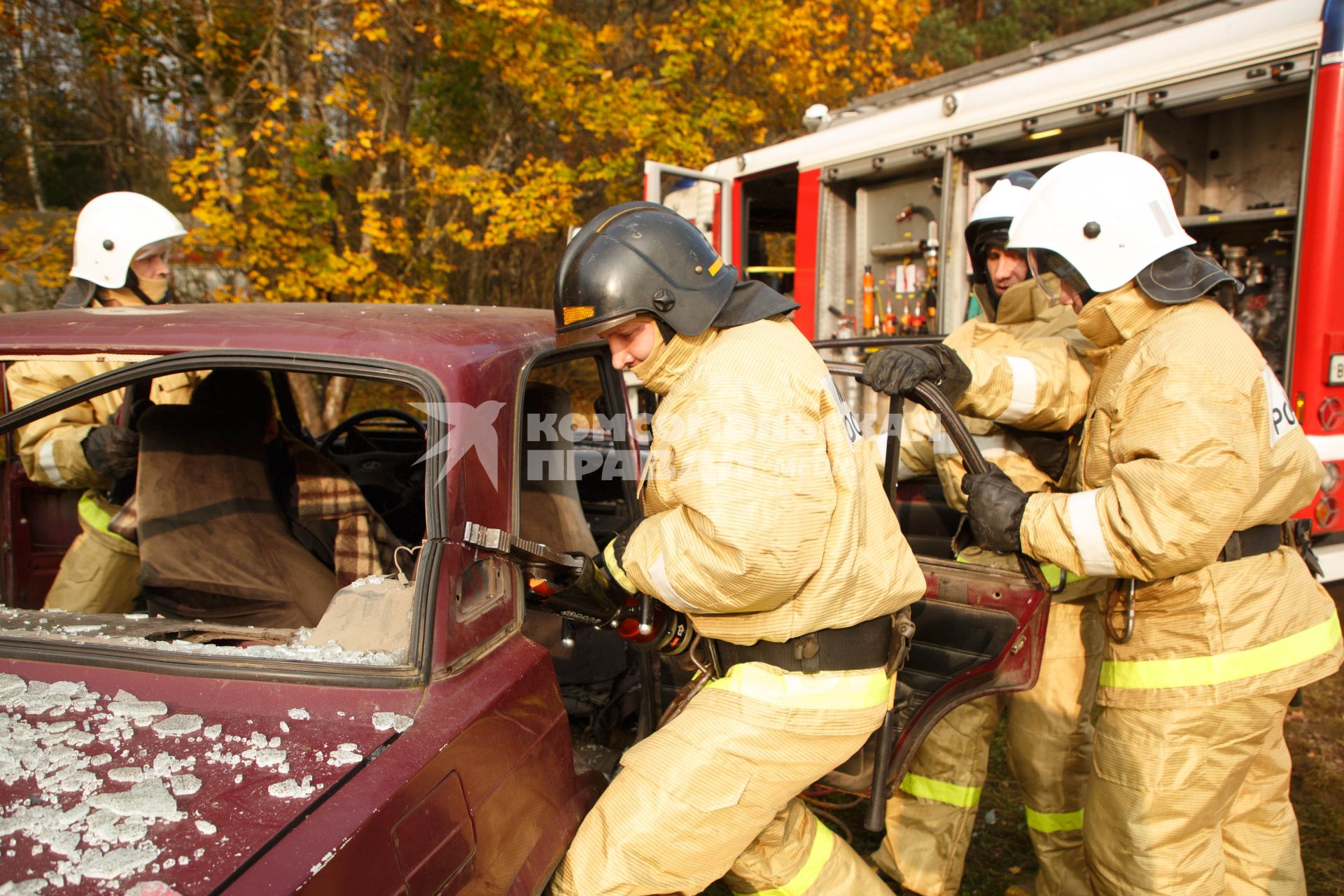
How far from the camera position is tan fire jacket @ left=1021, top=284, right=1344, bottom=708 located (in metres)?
2.02

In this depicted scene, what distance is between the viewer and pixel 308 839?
4.09 ft

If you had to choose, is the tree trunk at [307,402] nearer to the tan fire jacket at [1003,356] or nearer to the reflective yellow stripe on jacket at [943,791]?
the tan fire jacket at [1003,356]

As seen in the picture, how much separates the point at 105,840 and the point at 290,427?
2.67 meters

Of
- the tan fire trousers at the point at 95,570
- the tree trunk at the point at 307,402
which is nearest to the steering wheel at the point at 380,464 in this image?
the tan fire trousers at the point at 95,570

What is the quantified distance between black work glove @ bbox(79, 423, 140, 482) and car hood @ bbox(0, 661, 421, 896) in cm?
121

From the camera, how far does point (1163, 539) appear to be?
6.63 ft

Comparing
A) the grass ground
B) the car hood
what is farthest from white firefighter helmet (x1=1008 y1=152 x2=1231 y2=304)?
the grass ground

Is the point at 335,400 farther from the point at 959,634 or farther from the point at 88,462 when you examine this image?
the point at 959,634

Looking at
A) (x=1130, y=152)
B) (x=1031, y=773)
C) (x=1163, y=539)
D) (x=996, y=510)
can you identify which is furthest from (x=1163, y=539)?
(x=1130, y=152)

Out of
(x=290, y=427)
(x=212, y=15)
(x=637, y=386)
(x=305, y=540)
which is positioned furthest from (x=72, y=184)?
(x=305, y=540)

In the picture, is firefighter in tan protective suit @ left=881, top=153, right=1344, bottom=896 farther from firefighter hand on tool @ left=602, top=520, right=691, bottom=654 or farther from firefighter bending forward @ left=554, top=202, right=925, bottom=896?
firefighter hand on tool @ left=602, top=520, right=691, bottom=654

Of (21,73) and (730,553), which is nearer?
(730,553)

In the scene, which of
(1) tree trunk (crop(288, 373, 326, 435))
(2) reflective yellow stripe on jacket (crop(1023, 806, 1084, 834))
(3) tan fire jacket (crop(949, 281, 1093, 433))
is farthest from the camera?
(1) tree trunk (crop(288, 373, 326, 435))

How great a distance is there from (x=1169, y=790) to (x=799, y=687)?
1.01m
